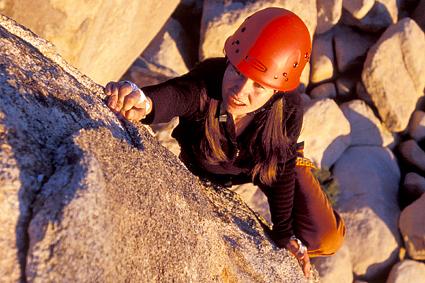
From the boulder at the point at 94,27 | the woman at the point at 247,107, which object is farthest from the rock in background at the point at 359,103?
the woman at the point at 247,107

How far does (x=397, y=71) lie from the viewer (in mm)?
5488

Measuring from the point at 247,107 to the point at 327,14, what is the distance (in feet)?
16.8

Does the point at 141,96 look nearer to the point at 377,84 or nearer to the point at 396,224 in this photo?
the point at 396,224

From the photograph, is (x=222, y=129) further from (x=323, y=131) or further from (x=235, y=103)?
(x=323, y=131)

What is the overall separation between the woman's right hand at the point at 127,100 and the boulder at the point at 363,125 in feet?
17.2

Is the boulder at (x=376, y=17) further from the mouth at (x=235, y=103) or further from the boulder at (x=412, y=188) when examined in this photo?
the mouth at (x=235, y=103)

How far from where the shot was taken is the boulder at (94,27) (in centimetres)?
225

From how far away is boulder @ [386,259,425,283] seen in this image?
445 cm

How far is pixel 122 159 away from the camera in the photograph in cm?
115

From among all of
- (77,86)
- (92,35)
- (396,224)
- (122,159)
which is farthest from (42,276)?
(396,224)

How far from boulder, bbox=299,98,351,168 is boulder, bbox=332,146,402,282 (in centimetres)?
35

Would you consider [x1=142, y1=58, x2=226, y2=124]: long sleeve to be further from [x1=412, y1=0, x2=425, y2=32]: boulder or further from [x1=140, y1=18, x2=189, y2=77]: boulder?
[x1=412, y1=0, x2=425, y2=32]: boulder

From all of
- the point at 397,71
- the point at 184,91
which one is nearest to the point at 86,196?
the point at 184,91

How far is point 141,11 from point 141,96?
2.23m
